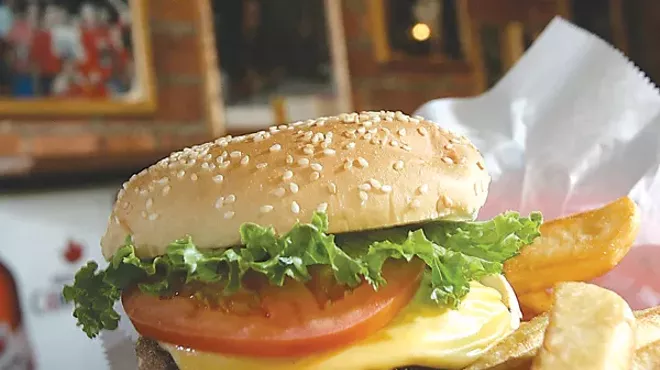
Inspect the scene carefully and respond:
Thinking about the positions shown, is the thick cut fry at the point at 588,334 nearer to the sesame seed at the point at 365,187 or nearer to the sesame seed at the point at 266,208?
the sesame seed at the point at 365,187

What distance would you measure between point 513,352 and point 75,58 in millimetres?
2503

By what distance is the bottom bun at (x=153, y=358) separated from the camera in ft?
4.39

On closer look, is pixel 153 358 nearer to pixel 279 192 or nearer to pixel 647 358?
pixel 279 192

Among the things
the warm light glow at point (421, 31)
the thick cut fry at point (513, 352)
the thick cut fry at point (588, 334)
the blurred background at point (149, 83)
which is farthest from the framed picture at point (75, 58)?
the thick cut fry at point (588, 334)

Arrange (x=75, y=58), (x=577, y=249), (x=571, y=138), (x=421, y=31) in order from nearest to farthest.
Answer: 1. (x=577, y=249)
2. (x=571, y=138)
3. (x=75, y=58)
4. (x=421, y=31)

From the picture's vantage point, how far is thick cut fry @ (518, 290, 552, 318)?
64.3 inches

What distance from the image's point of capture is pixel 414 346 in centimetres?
124

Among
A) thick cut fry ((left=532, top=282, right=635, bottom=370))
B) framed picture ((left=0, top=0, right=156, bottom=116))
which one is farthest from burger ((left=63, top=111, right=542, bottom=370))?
framed picture ((left=0, top=0, right=156, bottom=116))

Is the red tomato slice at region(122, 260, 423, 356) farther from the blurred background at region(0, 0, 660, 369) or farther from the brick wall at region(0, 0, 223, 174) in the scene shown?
the brick wall at region(0, 0, 223, 174)

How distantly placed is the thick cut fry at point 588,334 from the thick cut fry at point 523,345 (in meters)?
0.07

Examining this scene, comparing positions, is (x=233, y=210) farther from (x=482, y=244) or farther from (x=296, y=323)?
(x=482, y=244)

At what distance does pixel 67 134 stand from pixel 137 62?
16.9 inches

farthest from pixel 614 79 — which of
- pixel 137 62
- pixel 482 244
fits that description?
pixel 137 62

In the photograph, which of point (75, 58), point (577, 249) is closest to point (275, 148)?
point (577, 249)
